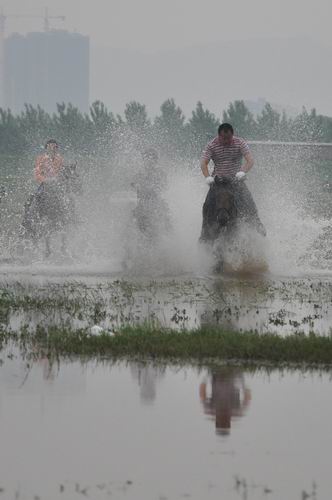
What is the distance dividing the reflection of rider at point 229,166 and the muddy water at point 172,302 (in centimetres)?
133

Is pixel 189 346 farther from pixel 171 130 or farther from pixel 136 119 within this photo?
pixel 171 130

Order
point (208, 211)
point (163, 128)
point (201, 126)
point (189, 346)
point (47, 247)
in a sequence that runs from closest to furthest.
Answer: point (189, 346)
point (208, 211)
point (47, 247)
point (201, 126)
point (163, 128)

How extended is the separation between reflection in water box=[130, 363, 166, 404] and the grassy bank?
0.44m

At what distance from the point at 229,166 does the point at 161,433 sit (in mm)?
13414

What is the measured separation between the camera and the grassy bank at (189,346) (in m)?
11.2

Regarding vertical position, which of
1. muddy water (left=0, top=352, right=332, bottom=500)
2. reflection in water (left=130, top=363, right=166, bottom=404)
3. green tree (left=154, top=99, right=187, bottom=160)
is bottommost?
muddy water (left=0, top=352, right=332, bottom=500)

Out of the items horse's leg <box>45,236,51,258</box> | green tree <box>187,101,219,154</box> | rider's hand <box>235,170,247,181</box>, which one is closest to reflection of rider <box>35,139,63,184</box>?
horse's leg <box>45,236,51,258</box>

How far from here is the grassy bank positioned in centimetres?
1125

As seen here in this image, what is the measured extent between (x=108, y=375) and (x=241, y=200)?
11.1m

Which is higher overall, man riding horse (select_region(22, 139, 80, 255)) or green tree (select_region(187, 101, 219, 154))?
green tree (select_region(187, 101, 219, 154))

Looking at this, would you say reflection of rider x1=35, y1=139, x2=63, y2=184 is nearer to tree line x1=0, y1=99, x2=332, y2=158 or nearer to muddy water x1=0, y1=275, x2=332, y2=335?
muddy water x1=0, y1=275, x2=332, y2=335

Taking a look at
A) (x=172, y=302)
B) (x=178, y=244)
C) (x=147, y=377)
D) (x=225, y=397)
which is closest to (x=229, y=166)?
(x=178, y=244)

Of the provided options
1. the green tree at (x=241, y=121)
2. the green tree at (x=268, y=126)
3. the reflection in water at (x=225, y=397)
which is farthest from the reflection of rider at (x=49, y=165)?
the green tree at (x=268, y=126)

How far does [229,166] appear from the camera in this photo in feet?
70.7
